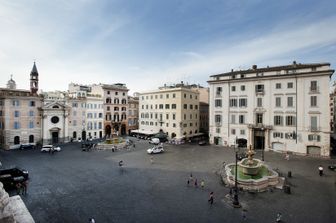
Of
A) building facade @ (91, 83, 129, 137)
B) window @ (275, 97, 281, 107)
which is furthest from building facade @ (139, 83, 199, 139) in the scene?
window @ (275, 97, 281, 107)

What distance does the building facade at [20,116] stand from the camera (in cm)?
4209

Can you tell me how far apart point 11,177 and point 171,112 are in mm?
39048

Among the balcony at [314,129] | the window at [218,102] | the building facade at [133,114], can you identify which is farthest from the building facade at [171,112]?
the balcony at [314,129]

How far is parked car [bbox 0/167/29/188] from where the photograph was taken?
70.0ft

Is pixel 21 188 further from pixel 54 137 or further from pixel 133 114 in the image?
pixel 133 114

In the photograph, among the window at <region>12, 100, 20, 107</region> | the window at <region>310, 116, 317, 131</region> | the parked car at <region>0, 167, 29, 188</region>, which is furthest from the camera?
the window at <region>12, 100, 20, 107</region>

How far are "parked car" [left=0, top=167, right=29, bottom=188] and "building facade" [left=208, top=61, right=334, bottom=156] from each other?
125ft

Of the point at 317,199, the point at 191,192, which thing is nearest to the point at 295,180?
the point at 317,199

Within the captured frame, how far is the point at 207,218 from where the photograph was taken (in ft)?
49.1

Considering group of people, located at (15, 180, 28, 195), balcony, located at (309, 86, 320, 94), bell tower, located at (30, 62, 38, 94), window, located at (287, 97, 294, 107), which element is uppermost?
bell tower, located at (30, 62, 38, 94)

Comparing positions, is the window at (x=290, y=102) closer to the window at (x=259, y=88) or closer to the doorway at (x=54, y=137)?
the window at (x=259, y=88)

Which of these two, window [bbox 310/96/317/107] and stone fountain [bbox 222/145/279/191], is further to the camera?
window [bbox 310/96/317/107]

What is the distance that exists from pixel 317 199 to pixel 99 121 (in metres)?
53.3

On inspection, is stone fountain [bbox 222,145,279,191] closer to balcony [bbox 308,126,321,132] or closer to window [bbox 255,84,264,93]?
balcony [bbox 308,126,321,132]
